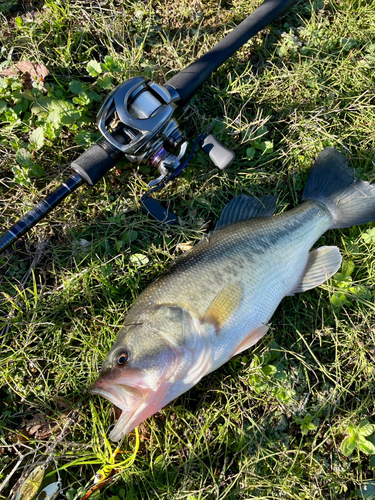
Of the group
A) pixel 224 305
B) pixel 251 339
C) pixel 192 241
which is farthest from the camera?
pixel 192 241

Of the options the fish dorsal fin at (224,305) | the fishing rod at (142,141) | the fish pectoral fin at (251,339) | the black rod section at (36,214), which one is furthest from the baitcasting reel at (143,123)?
the fish pectoral fin at (251,339)

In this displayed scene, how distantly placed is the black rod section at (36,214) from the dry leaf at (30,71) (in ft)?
3.68

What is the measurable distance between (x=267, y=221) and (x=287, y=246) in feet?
0.77

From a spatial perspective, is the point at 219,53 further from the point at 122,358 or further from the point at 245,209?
the point at 122,358

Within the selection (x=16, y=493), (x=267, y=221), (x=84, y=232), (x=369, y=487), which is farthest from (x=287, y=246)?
(x=16, y=493)

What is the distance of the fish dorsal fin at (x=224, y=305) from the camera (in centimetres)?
217

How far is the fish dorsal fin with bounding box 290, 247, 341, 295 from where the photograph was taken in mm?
2635

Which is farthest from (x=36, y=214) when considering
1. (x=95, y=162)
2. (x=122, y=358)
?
(x=122, y=358)

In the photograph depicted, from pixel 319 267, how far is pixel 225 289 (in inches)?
35.2

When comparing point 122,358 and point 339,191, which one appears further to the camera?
point 339,191

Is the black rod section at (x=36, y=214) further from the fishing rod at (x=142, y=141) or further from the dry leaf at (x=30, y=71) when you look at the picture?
the dry leaf at (x=30, y=71)

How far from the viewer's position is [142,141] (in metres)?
2.26

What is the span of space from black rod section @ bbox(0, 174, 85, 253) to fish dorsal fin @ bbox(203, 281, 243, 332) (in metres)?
1.24

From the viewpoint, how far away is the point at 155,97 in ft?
7.70
